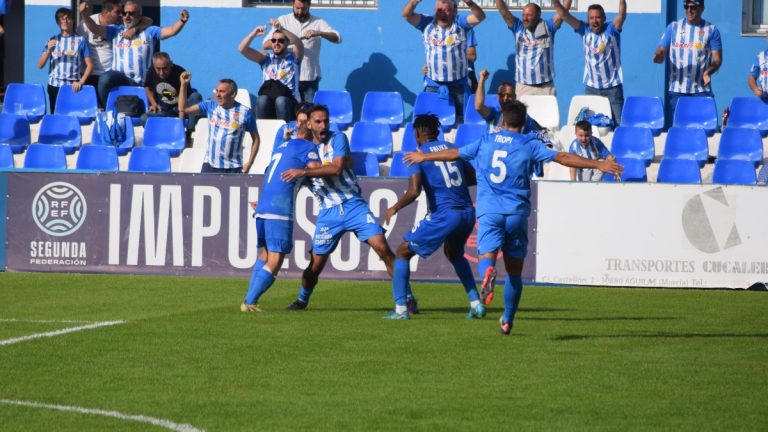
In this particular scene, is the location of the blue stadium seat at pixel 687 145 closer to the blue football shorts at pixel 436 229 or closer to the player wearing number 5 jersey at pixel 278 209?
the blue football shorts at pixel 436 229

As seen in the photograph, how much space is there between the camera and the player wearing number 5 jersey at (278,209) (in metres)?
12.3

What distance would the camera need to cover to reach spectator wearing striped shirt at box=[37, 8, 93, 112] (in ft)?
66.3

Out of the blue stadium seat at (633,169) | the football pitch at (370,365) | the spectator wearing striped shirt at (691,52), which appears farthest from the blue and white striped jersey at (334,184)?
the spectator wearing striped shirt at (691,52)

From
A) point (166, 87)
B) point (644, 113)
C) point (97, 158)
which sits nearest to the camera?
point (97, 158)

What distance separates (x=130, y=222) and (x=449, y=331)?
637 centimetres

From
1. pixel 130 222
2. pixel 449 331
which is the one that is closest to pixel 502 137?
pixel 449 331

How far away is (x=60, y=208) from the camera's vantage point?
54.0 feet

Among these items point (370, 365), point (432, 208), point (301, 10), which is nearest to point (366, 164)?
point (301, 10)

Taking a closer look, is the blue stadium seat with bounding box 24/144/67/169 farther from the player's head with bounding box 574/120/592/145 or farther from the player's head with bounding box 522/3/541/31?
the player's head with bounding box 574/120/592/145

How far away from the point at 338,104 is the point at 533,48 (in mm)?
2951

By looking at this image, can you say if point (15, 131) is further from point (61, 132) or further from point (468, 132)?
point (468, 132)

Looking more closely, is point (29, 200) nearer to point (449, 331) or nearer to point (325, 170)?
point (325, 170)

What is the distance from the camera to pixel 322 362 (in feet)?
30.8

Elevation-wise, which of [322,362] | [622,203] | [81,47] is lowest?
[322,362]
